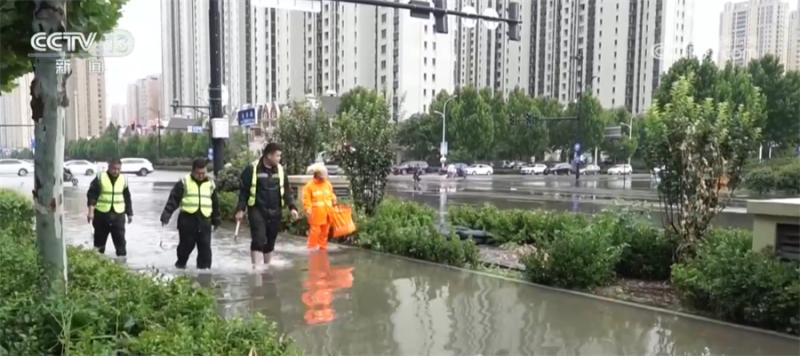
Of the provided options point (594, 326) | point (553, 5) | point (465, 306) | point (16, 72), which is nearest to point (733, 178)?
point (594, 326)

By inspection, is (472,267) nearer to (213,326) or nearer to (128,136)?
(213,326)

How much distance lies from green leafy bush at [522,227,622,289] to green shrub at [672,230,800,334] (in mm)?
795

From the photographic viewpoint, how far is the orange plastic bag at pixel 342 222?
9.70m

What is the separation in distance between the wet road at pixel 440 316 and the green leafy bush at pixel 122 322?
1.22 m

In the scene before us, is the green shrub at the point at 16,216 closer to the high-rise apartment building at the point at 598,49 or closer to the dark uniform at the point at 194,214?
the dark uniform at the point at 194,214

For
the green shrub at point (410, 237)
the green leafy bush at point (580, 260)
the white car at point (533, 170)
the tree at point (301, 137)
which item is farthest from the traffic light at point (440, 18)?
the white car at point (533, 170)

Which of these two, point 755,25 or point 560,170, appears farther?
point 560,170

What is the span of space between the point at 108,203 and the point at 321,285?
3363 millimetres

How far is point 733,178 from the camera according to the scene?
7.03 meters

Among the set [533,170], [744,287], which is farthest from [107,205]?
[533,170]

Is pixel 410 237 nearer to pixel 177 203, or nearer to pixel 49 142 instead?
pixel 177 203

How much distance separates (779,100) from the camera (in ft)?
135

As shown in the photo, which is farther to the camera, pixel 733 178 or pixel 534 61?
pixel 534 61

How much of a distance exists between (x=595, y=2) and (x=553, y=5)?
6.32 meters
